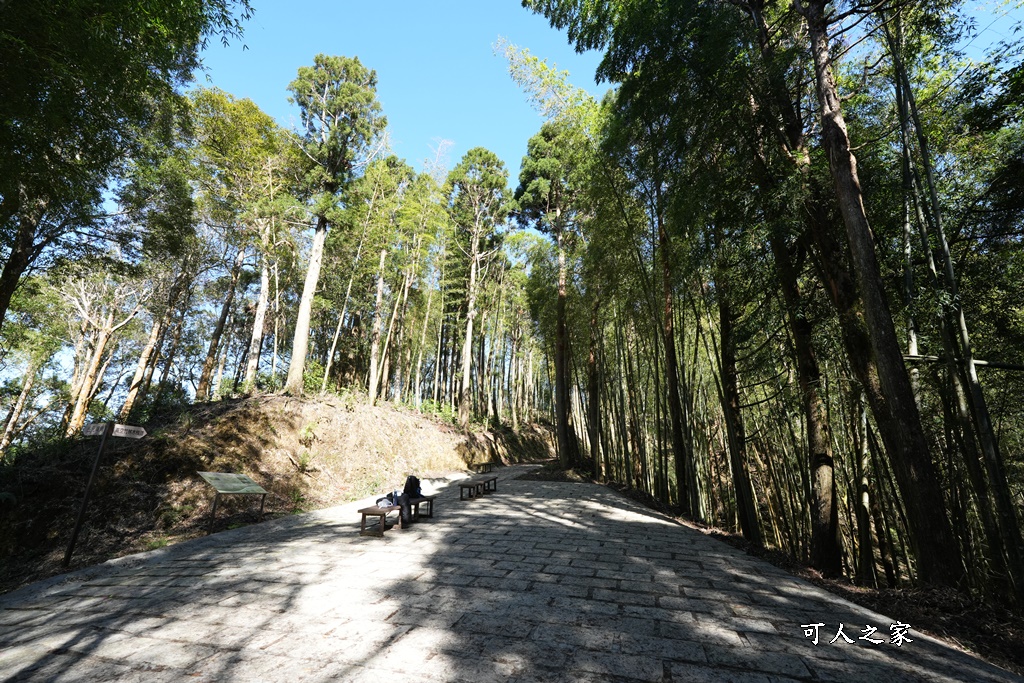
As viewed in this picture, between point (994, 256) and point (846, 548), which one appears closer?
point (994, 256)

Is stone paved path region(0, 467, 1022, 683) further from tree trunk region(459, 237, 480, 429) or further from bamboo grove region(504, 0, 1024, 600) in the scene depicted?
tree trunk region(459, 237, 480, 429)

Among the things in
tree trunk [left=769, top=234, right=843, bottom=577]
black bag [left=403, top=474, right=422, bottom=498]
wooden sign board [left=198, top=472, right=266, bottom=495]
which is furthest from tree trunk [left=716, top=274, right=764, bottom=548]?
wooden sign board [left=198, top=472, right=266, bottom=495]

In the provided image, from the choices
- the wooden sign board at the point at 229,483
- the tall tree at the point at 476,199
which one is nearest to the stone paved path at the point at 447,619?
the wooden sign board at the point at 229,483

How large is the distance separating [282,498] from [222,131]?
10528 millimetres

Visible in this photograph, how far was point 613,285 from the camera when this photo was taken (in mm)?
8516

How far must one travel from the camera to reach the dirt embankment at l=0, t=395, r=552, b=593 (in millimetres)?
4216

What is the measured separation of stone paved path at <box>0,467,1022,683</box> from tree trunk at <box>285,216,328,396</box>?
17.6 ft

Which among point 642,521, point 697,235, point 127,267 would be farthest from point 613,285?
point 127,267

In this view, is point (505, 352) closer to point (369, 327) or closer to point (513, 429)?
point (513, 429)

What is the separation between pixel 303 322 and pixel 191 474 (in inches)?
177

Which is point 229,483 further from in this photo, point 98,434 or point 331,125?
point 331,125

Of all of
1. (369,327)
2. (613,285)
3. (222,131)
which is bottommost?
(613,285)

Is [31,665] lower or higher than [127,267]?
lower

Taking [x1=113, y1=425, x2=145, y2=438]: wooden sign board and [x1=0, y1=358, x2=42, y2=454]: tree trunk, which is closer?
[x1=113, y1=425, x2=145, y2=438]: wooden sign board
